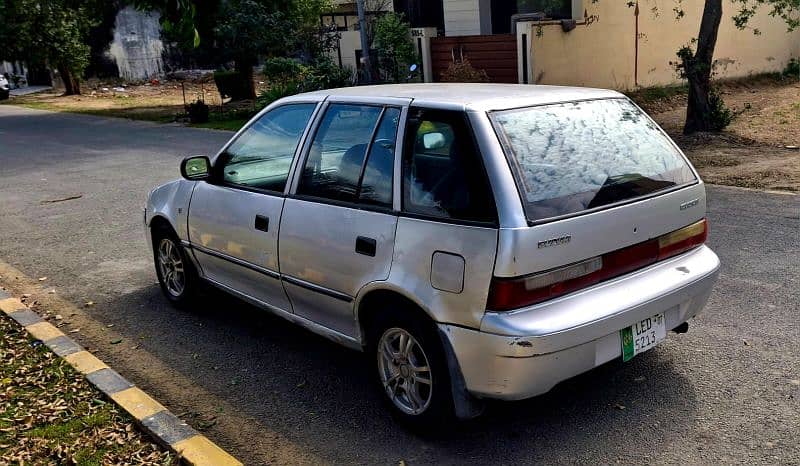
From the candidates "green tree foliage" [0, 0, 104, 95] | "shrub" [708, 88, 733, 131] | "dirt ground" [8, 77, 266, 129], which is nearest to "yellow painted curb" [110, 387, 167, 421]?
"shrub" [708, 88, 733, 131]

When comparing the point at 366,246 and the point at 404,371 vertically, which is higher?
the point at 366,246

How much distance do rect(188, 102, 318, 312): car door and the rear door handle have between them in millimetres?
751

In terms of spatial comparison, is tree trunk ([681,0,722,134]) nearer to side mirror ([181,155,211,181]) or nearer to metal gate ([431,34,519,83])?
metal gate ([431,34,519,83])

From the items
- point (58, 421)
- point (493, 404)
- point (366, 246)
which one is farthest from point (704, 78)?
point (58, 421)

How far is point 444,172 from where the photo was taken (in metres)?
3.60

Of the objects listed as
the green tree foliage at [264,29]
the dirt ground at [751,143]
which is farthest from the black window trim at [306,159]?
the green tree foliage at [264,29]

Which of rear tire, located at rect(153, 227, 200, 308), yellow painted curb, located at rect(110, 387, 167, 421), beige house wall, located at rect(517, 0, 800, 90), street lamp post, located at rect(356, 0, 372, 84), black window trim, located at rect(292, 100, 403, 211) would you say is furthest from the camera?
street lamp post, located at rect(356, 0, 372, 84)

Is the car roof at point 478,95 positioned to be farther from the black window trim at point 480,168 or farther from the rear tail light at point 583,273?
the rear tail light at point 583,273

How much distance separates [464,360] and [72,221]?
700 centimetres

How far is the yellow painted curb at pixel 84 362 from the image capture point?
4594 millimetres

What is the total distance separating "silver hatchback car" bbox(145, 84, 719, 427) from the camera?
3318mm

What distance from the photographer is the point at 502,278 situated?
3240 mm

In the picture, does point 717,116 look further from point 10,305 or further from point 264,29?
point 264,29

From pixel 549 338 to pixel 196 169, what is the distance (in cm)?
291
